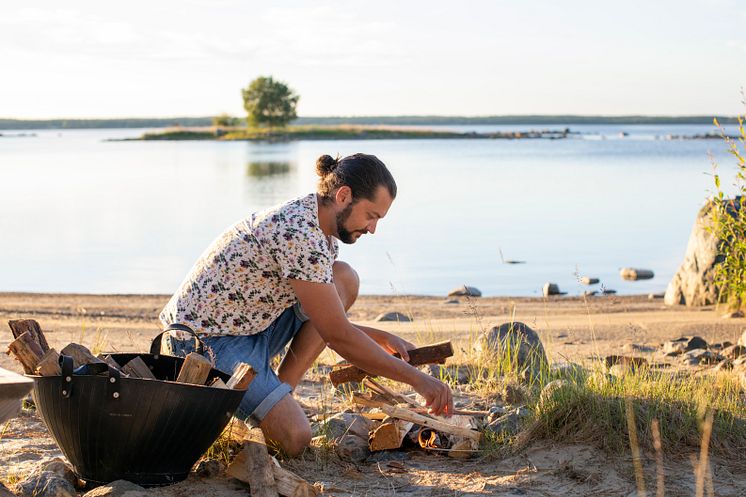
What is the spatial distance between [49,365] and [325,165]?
156 centimetres

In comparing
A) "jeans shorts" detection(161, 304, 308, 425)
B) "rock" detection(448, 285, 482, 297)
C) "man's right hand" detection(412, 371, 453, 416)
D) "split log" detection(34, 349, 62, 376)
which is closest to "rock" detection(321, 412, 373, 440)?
"jeans shorts" detection(161, 304, 308, 425)

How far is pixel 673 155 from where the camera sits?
5891cm

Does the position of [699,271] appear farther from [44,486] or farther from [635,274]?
[44,486]

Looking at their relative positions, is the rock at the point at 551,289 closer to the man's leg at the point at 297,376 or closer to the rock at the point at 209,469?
the man's leg at the point at 297,376

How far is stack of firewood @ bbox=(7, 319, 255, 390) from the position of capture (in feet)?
12.8

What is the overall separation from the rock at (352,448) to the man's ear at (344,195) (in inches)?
48.1

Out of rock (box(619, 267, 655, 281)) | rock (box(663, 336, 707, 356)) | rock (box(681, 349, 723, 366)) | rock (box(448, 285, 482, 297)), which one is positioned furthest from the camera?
rock (box(619, 267, 655, 281))

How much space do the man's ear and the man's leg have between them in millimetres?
670

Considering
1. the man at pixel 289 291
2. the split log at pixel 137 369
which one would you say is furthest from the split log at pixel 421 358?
the split log at pixel 137 369

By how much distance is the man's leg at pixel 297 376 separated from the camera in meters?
4.47

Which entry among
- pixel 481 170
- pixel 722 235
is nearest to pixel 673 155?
pixel 481 170

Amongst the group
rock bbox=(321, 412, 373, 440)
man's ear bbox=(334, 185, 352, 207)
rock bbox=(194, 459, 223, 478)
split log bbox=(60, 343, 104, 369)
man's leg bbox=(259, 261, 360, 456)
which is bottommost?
rock bbox=(194, 459, 223, 478)

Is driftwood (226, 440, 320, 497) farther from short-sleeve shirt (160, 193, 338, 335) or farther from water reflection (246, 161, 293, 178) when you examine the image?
water reflection (246, 161, 293, 178)

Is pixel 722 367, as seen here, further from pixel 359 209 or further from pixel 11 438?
pixel 11 438
